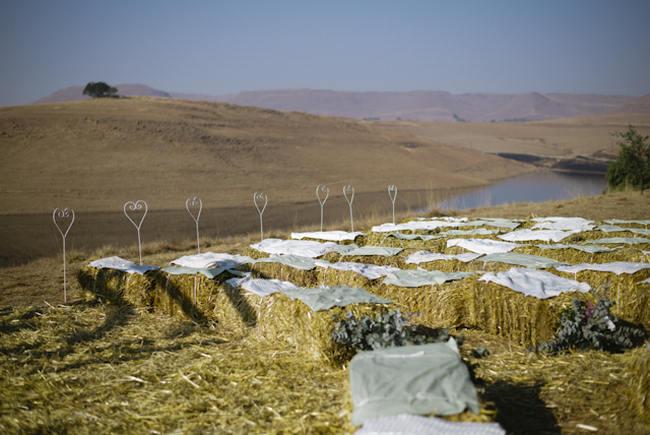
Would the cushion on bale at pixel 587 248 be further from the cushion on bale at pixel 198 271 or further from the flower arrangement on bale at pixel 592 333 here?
the cushion on bale at pixel 198 271

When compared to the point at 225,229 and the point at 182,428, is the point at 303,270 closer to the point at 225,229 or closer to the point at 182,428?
the point at 182,428

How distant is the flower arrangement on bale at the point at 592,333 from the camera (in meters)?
4.42

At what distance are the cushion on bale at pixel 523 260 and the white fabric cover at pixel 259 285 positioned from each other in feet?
10.5

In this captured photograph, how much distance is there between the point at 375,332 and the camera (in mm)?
4160

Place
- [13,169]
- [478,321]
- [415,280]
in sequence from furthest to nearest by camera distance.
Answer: [13,169] < [415,280] < [478,321]

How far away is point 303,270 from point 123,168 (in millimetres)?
26705

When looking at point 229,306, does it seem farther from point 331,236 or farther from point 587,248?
point 587,248

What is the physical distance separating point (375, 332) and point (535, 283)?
2211 mm

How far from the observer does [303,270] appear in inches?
289

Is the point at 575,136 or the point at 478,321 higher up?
the point at 575,136

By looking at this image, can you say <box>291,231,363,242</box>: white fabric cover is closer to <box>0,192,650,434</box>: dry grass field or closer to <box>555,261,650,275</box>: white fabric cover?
<box>0,192,650,434</box>: dry grass field

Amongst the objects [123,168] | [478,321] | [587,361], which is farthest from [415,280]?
[123,168]

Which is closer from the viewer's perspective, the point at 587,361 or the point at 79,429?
the point at 79,429

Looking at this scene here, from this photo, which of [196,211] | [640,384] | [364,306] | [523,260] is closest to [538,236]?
[523,260]
